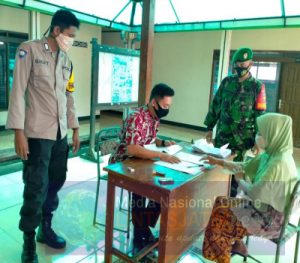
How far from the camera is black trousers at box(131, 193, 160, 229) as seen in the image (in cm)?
210

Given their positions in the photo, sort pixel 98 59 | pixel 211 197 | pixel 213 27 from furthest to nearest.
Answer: pixel 213 27, pixel 98 59, pixel 211 197

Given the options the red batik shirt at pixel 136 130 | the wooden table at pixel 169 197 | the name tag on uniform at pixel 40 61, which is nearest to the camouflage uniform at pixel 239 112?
the wooden table at pixel 169 197

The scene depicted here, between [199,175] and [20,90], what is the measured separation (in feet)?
3.92

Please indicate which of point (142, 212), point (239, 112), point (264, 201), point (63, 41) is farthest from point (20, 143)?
point (239, 112)

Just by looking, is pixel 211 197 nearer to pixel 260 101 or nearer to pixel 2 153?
pixel 260 101

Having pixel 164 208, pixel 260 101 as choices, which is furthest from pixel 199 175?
pixel 260 101

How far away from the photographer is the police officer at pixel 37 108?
172 cm

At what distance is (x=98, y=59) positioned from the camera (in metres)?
4.16

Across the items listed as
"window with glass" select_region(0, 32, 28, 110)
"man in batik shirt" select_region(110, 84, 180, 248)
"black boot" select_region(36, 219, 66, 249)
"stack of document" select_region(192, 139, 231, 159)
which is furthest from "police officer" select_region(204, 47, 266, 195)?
"window with glass" select_region(0, 32, 28, 110)

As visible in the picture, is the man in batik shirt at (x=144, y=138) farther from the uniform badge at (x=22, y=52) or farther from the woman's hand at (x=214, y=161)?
the uniform badge at (x=22, y=52)

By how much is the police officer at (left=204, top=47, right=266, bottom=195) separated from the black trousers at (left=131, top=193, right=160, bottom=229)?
83cm

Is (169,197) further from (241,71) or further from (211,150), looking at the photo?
(241,71)

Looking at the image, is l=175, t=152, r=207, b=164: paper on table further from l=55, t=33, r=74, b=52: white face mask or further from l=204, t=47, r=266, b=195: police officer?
l=55, t=33, r=74, b=52: white face mask

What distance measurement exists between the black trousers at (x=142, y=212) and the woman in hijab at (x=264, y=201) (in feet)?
1.67
